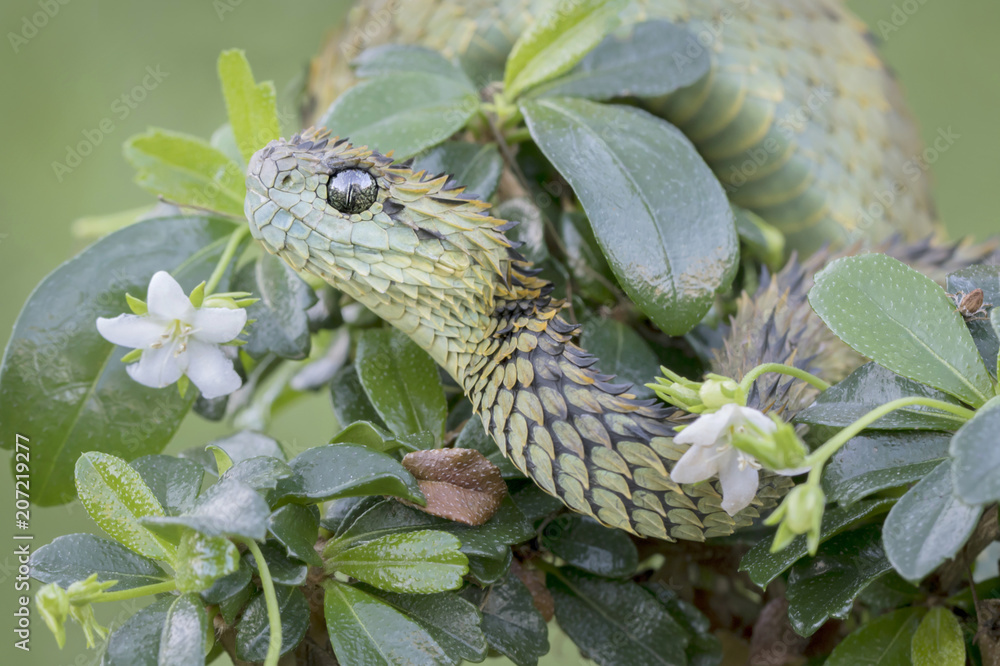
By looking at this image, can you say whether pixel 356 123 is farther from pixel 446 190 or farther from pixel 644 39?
pixel 644 39

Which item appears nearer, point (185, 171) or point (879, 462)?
point (879, 462)

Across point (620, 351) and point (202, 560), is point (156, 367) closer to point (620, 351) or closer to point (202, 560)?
point (202, 560)

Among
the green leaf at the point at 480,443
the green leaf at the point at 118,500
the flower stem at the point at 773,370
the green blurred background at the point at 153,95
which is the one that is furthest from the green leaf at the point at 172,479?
the green blurred background at the point at 153,95

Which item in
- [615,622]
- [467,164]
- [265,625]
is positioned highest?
[467,164]

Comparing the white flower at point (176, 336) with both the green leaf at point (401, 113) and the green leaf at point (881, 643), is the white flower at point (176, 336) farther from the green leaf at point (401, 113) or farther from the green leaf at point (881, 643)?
the green leaf at point (881, 643)

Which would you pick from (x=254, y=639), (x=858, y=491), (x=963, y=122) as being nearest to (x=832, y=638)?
(x=858, y=491)

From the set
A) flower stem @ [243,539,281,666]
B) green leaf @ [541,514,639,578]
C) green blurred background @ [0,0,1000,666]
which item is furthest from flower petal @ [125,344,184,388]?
green blurred background @ [0,0,1000,666]

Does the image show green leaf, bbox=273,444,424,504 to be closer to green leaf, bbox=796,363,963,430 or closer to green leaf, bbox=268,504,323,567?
green leaf, bbox=268,504,323,567

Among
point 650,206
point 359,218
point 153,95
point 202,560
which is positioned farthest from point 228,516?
point 153,95
